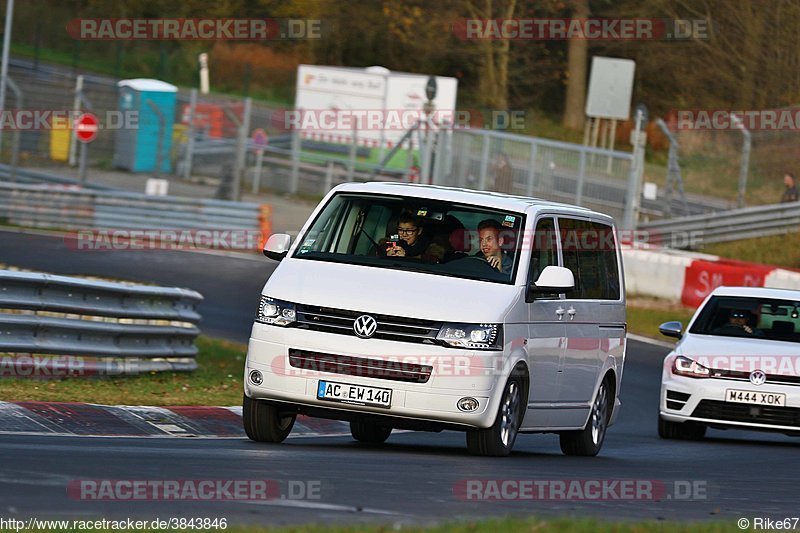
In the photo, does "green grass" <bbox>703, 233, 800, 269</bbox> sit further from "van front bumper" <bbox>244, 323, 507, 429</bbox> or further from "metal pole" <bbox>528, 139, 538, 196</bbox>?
"van front bumper" <bbox>244, 323, 507, 429</bbox>

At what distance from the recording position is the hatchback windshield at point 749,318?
15.4m

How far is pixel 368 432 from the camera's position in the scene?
1233 centimetres

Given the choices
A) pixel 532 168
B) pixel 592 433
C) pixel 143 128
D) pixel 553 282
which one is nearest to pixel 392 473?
pixel 553 282

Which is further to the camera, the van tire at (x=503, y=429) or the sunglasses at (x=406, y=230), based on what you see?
the sunglasses at (x=406, y=230)

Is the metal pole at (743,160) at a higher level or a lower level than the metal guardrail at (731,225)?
higher

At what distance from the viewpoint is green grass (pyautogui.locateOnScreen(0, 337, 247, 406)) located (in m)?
12.8

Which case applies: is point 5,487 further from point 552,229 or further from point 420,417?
point 552,229

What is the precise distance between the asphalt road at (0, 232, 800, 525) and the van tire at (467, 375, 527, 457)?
0.13 m

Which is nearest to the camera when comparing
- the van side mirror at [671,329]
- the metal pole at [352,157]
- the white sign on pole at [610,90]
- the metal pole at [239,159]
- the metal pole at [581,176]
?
the van side mirror at [671,329]

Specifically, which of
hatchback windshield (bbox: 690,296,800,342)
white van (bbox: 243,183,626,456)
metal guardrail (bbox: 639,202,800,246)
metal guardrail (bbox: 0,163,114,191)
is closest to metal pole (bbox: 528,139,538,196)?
metal guardrail (bbox: 639,202,800,246)

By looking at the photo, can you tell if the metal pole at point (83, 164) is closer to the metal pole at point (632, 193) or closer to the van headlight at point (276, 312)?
the metal pole at point (632, 193)

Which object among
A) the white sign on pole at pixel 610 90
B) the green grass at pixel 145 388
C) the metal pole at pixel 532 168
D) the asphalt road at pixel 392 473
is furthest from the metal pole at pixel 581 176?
the asphalt road at pixel 392 473

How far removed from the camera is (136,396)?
13.6 metres

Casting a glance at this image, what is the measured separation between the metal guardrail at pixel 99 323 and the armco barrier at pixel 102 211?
16.8 meters
